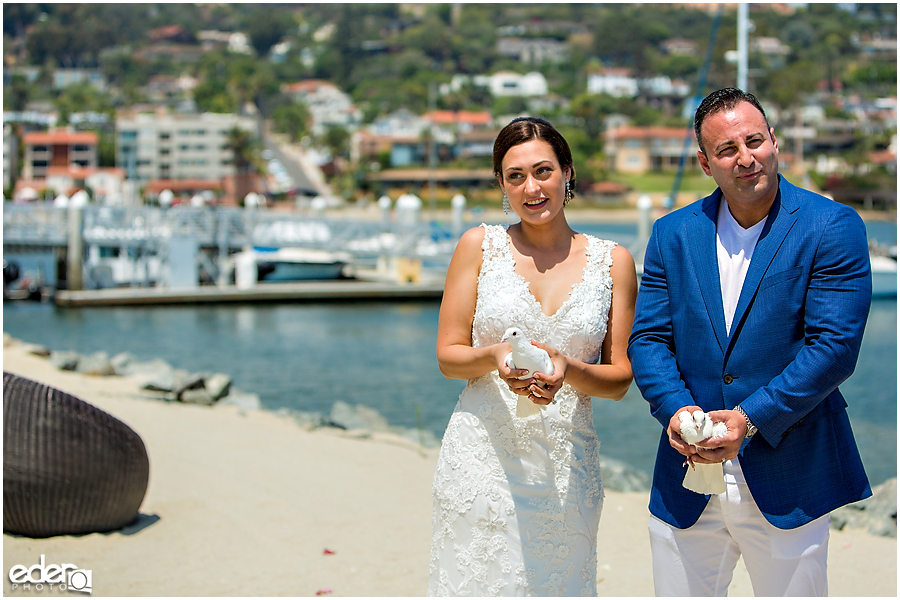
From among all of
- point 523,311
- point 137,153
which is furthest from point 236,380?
point 137,153

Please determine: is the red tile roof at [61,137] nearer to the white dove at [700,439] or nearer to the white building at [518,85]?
the white building at [518,85]

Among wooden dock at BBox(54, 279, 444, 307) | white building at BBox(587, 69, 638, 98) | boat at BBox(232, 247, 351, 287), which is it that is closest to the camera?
wooden dock at BBox(54, 279, 444, 307)

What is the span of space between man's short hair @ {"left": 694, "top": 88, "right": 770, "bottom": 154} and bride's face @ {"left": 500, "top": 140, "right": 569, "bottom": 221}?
46cm

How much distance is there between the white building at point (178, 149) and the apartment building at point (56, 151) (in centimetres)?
275

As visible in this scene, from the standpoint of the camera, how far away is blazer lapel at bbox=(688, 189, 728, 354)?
103 inches

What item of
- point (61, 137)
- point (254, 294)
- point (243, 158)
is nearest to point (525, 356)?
point (254, 294)

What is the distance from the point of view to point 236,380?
62.7ft

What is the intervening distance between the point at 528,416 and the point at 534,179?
721mm

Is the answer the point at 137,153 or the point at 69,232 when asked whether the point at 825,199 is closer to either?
the point at 69,232

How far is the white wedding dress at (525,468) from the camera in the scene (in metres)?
2.95

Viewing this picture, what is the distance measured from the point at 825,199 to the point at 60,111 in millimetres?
127518

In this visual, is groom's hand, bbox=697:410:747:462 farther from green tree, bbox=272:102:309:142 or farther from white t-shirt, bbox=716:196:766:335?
green tree, bbox=272:102:309:142

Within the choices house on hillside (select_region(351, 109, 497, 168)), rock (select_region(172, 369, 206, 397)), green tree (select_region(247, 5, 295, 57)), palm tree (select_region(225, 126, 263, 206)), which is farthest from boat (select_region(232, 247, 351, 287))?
green tree (select_region(247, 5, 295, 57))

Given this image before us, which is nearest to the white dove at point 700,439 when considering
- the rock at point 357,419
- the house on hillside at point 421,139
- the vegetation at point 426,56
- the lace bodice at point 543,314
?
the lace bodice at point 543,314
